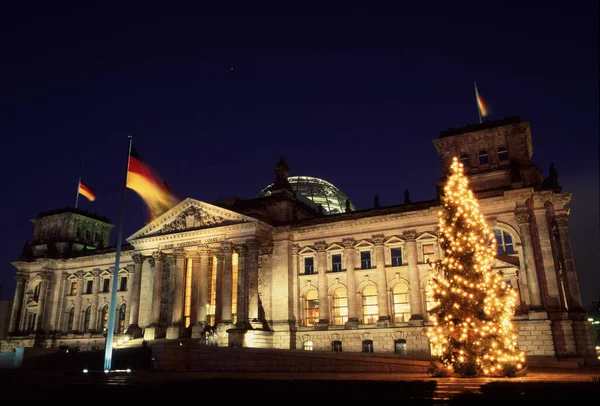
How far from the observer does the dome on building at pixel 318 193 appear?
241 ft

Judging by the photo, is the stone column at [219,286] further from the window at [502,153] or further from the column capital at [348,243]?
the window at [502,153]

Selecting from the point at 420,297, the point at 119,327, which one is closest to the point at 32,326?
the point at 119,327

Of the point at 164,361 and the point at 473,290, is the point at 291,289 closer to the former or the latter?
the point at 164,361

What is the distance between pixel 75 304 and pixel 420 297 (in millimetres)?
50212

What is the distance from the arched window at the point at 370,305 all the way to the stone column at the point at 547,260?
52.3 ft

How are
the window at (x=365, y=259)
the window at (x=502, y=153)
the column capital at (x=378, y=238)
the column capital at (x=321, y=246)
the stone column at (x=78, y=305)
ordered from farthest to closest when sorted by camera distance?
the stone column at (x=78, y=305) → the column capital at (x=321, y=246) → the window at (x=365, y=259) → the column capital at (x=378, y=238) → the window at (x=502, y=153)

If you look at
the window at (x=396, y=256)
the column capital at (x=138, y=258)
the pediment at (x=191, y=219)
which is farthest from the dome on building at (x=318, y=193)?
the window at (x=396, y=256)

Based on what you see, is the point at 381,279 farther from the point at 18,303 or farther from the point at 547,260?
the point at 18,303

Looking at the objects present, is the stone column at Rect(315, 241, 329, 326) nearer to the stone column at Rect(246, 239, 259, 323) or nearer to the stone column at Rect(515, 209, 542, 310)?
the stone column at Rect(246, 239, 259, 323)

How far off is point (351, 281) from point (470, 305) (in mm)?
25302

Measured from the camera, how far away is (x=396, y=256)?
1986 inches

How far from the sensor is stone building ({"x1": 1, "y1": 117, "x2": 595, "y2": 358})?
42.7 m

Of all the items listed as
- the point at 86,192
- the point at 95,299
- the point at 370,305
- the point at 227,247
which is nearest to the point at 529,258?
the point at 370,305

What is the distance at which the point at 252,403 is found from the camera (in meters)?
13.0
